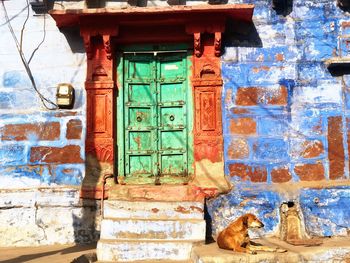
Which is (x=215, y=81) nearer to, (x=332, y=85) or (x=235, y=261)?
(x=332, y=85)

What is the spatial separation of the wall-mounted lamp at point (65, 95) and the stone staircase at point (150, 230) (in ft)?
4.82

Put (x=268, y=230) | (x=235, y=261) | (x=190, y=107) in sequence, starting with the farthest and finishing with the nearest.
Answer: (x=190, y=107), (x=268, y=230), (x=235, y=261)

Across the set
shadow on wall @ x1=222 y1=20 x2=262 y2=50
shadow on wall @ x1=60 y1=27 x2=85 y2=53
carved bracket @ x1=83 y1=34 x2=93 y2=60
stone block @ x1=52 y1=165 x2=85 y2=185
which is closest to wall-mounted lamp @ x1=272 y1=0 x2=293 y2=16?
shadow on wall @ x1=222 y1=20 x2=262 y2=50

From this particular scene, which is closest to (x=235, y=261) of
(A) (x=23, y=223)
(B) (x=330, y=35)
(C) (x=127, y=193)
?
(C) (x=127, y=193)

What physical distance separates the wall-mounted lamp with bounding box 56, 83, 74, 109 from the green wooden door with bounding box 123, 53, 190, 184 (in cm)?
72

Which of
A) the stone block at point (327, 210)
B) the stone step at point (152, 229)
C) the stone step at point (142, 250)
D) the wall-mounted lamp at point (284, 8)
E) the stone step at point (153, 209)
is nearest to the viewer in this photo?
the stone step at point (142, 250)

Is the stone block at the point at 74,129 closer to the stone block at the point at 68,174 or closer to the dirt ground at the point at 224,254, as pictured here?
the stone block at the point at 68,174

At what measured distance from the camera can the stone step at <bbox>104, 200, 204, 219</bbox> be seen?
5.89 m

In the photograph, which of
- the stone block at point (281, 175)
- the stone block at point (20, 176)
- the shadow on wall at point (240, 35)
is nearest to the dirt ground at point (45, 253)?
the stone block at point (20, 176)

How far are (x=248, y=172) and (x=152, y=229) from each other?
1.53m

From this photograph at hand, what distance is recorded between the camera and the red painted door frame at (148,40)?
20.9 feet

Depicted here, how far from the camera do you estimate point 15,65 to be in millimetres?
6656

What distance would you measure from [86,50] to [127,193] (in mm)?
1989

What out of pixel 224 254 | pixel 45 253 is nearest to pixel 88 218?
pixel 45 253
